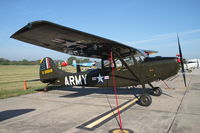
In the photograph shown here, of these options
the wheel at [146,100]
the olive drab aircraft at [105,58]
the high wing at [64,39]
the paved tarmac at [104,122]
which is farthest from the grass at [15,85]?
the wheel at [146,100]

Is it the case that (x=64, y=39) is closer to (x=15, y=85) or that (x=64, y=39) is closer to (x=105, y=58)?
(x=105, y=58)

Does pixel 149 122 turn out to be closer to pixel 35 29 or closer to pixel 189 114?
pixel 189 114

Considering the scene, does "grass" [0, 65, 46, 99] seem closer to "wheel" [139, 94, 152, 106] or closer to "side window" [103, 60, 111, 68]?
"side window" [103, 60, 111, 68]

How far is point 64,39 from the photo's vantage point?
20.7 feet

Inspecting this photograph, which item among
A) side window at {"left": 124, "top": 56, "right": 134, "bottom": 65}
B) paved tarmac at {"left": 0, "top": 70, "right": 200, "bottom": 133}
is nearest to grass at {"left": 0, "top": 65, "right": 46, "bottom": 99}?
paved tarmac at {"left": 0, "top": 70, "right": 200, "bottom": 133}

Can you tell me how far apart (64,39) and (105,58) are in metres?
2.79

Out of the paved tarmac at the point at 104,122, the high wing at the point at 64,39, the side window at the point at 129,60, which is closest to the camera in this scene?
the paved tarmac at the point at 104,122

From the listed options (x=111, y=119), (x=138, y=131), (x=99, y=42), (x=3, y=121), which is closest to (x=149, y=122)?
(x=138, y=131)

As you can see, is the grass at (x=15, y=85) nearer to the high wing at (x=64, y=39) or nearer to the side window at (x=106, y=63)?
the high wing at (x=64, y=39)

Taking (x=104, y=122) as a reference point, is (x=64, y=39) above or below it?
above

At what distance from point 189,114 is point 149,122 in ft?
5.11

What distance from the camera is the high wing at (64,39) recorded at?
490 centimetres

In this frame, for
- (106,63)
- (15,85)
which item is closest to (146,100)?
(106,63)

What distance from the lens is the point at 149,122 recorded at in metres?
4.76
